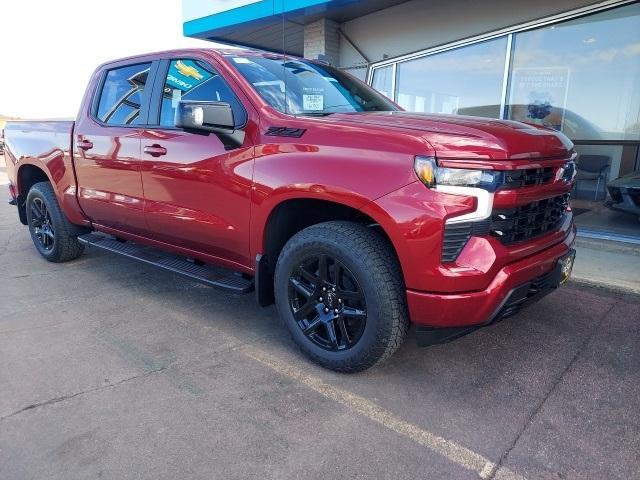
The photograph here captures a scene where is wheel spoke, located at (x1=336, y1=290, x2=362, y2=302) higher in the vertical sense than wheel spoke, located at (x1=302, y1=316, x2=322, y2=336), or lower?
higher

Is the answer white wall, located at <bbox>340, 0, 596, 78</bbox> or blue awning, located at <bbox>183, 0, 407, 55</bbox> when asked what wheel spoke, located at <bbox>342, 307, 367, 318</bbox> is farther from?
white wall, located at <bbox>340, 0, 596, 78</bbox>

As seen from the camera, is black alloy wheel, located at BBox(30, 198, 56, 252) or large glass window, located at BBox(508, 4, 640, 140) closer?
black alloy wheel, located at BBox(30, 198, 56, 252)

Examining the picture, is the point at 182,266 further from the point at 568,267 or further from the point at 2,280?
the point at 568,267

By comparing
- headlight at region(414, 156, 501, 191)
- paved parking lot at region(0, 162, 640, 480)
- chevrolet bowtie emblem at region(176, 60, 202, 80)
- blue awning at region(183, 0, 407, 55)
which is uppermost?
blue awning at region(183, 0, 407, 55)

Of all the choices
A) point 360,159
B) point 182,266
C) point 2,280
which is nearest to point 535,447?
point 360,159

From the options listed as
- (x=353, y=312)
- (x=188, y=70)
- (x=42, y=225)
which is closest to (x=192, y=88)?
(x=188, y=70)

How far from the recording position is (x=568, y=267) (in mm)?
3086

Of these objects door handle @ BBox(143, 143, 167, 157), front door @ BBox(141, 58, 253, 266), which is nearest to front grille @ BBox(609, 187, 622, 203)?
front door @ BBox(141, 58, 253, 266)

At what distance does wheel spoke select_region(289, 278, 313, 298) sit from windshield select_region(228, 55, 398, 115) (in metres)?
1.09

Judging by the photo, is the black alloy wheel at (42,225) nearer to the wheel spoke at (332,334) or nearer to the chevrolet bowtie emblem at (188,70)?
the chevrolet bowtie emblem at (188,70)

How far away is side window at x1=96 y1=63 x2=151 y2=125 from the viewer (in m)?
4.08

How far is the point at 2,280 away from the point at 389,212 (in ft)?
13.9

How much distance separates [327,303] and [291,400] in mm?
595

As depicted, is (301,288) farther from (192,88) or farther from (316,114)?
(192,88)
